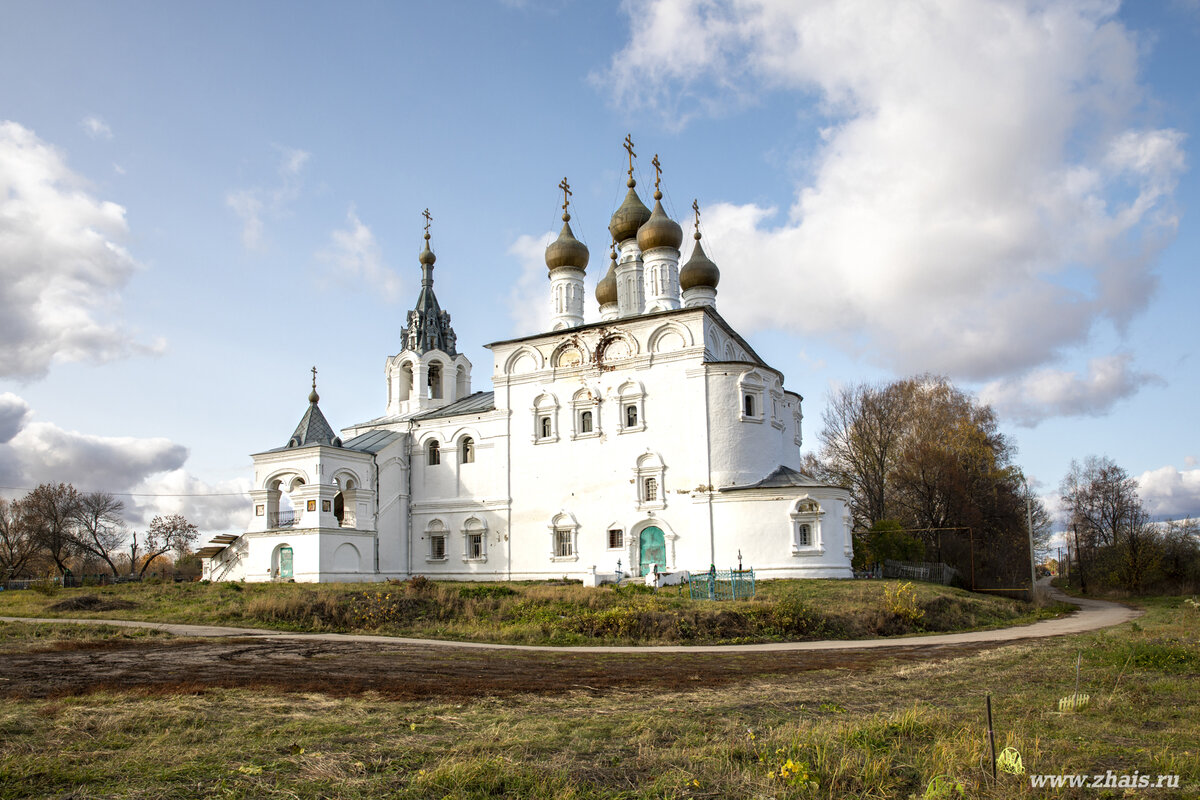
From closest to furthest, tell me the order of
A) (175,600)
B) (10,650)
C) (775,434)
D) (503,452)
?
(10,650), (175,600), (775,434), (503,452)

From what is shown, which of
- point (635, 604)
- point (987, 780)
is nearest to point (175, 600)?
point (635, 604)

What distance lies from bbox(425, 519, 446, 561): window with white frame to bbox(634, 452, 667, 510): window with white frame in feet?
28.2

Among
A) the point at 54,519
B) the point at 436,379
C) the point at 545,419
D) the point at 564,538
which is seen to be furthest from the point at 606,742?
the point at 54,519

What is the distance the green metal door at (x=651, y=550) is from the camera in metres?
28.3

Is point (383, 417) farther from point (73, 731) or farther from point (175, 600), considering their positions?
point (73, 731)

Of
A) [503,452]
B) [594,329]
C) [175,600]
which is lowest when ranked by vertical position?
[175,600]

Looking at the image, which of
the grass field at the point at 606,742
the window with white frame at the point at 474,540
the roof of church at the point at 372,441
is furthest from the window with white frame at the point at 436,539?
the grass field at the point at 606,742

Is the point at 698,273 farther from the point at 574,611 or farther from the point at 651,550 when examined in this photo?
the point at 574,611

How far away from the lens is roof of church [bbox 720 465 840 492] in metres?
26.9

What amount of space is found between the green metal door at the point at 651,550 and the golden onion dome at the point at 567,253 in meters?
11.3

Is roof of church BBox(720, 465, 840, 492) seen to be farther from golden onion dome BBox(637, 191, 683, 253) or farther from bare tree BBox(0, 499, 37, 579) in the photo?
bare tree BBox(0, 499, 37, 579)

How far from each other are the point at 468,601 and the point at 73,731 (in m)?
14.1

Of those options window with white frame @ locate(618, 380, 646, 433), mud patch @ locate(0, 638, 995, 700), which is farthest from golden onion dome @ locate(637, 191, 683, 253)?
mud patch @ locate(0, 638, 995, 700)

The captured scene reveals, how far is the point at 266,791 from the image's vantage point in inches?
200
